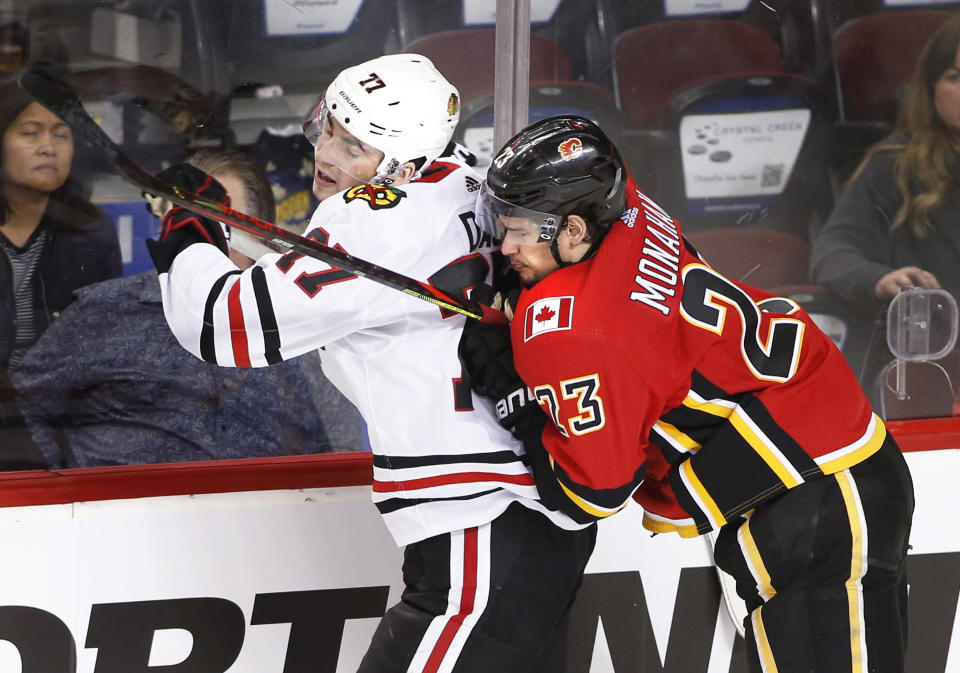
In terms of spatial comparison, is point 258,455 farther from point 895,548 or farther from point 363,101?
point 895,548

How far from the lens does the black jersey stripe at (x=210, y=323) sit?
1.48 metres

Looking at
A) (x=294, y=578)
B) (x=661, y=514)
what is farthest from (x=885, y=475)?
(x=294, y=578)

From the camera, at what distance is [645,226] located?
1538 millimetres

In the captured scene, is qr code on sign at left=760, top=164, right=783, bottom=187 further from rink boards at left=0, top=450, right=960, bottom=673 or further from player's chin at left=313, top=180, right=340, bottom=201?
player's chin at left=313, top=180, right=340, bottom=201

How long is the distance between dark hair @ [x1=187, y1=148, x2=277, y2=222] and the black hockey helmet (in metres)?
0.74

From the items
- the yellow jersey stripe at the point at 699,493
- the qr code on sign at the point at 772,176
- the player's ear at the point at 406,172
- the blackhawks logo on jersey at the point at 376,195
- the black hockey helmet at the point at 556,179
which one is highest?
the black hockey helmet at the point at 556,179

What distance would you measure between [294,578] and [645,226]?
97 cm

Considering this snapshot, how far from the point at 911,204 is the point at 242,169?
5.00 ft

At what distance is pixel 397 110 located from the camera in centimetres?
162

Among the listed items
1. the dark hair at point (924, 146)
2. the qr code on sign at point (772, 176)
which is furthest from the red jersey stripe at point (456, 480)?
the dark hair at point (924, 146)

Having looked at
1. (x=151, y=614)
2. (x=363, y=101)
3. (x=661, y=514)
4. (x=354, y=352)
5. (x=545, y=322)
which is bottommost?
(x=151, y=614)

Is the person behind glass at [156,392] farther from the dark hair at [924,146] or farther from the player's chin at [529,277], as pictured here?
the dark hair at [924,146]

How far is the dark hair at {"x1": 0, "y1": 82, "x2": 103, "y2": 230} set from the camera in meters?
1.98

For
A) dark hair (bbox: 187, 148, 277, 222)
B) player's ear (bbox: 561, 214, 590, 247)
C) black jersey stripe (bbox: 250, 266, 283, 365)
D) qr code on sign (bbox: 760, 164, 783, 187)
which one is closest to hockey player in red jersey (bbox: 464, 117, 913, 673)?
player's ear (bbox: 561, 214, 590, 247)
